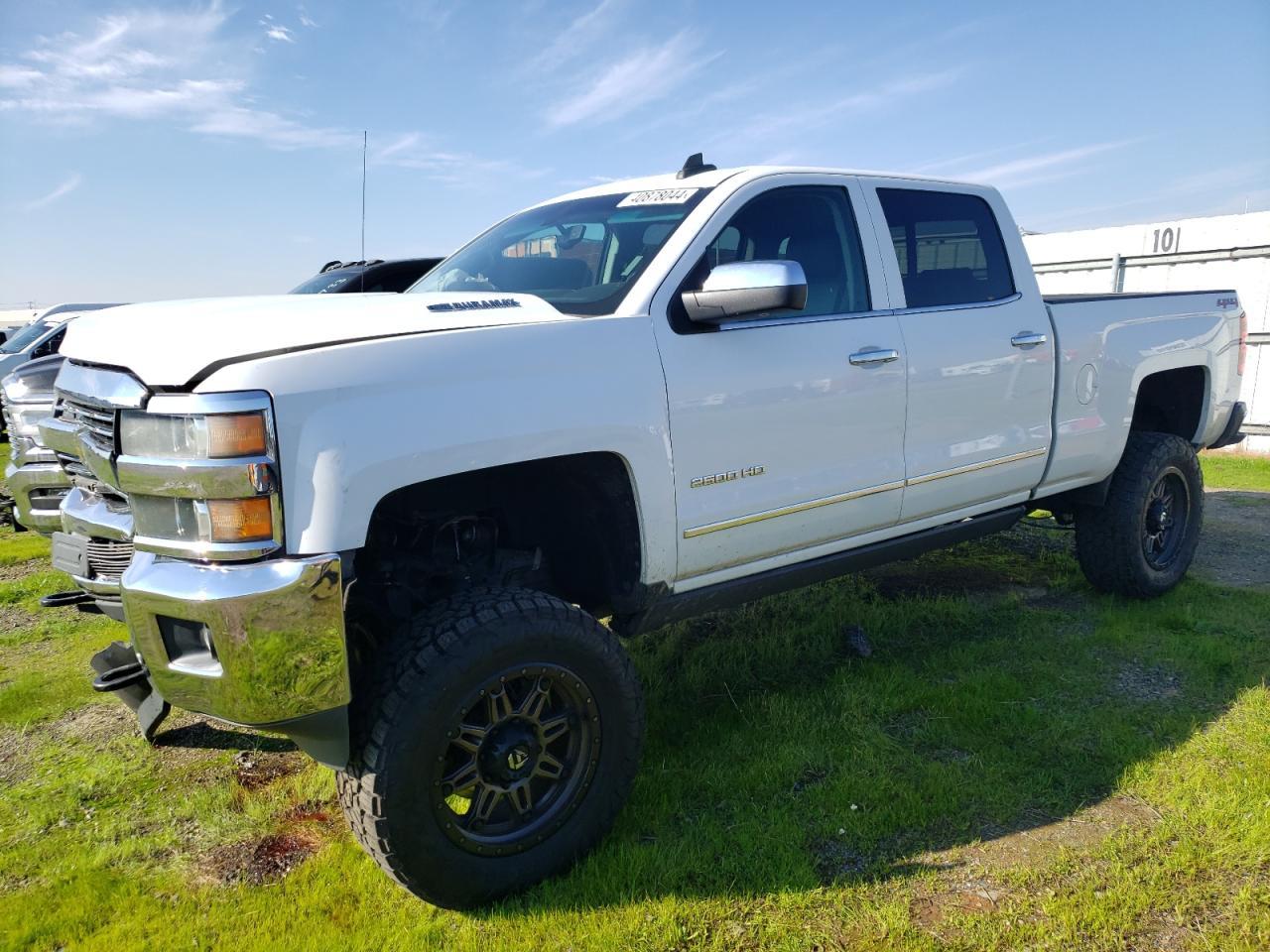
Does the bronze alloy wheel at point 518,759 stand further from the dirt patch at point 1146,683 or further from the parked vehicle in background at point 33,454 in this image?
the parked vehicle in background at point 33,454

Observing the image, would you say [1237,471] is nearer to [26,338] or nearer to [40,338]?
[40,338]

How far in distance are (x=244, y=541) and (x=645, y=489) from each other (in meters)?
1.17

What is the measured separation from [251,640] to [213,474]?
40cm

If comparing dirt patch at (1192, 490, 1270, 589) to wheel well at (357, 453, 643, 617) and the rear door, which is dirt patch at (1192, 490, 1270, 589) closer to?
the rear door

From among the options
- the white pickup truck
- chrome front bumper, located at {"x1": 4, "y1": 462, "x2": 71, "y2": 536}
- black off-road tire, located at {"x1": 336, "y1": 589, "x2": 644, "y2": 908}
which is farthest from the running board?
chrome front bumper, located at {"x1": 4, "y1": 462, "x2": 71, "y2": 536}

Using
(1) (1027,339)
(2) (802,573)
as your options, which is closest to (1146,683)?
(1) (1027,339)

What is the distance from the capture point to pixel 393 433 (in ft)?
7.45

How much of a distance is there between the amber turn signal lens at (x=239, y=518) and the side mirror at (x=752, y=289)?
1450 mm

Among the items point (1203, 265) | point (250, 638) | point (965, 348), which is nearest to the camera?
point (250, 638)

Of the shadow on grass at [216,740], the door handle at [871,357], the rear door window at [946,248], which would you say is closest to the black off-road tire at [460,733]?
the shadow on grass at [216,740]

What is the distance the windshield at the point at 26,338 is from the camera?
398 inches

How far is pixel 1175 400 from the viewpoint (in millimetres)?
5207

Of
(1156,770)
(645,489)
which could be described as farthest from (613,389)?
(1156,770)

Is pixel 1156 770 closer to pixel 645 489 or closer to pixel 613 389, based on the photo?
pixel 645 489
